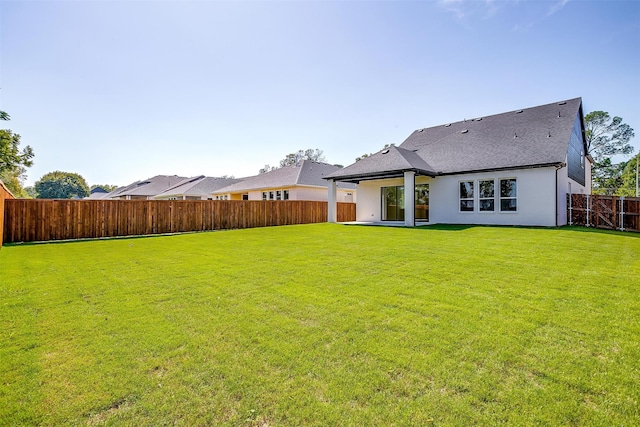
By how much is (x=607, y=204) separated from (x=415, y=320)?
15456 mm

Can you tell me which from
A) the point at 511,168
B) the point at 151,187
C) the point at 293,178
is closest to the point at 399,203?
the point at 511,168

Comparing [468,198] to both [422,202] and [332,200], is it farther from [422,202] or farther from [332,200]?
[332,200]

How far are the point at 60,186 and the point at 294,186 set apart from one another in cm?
7494

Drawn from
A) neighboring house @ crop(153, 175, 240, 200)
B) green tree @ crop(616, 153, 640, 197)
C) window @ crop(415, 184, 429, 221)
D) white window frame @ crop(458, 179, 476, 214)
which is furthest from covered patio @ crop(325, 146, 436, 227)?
green tree @ crop(616, 153, 640, 197)

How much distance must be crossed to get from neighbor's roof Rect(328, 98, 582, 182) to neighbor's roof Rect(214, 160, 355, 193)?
327 inches

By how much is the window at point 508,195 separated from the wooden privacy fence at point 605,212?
3.35 m

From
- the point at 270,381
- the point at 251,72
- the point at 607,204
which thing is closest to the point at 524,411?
the point at 270,381

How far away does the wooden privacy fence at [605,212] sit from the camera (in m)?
12.5

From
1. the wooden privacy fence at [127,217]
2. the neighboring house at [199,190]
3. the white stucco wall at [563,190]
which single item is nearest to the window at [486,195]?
the white stucco wall at [563,190]

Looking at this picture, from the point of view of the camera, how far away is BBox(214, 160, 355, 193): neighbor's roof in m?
25.6

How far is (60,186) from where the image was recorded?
70.3 meters

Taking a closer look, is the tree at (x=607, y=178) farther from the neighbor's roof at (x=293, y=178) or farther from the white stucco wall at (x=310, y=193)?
the neighbor's roof at (x=293, y=178)

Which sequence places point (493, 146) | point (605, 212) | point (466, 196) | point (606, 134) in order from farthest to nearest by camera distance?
point (606, 134)
point (493, 146)
point (466, 196)
point (605, 212)

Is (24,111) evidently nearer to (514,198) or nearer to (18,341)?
(18,341)
